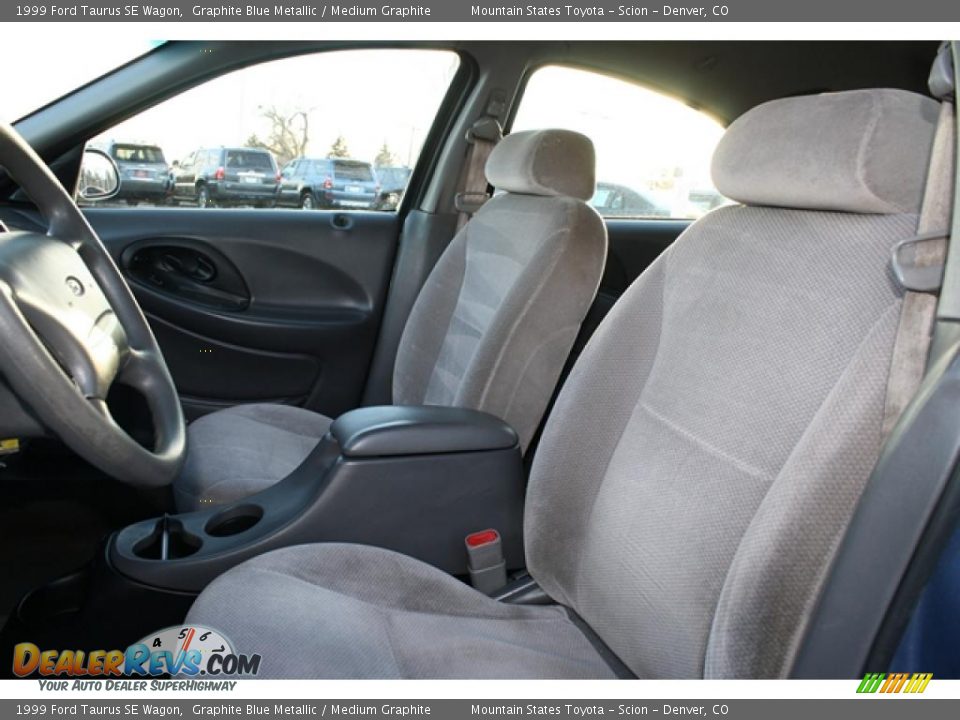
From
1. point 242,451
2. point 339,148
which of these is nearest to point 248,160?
point 339,148

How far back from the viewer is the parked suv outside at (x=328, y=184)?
2.57 metres

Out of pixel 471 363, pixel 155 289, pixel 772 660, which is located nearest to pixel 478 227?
pixel 471 363

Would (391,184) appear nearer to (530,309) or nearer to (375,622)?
(530,309)

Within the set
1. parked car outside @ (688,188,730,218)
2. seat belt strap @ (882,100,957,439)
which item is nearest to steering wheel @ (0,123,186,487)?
seat belt strap @ (882,100,957,439)

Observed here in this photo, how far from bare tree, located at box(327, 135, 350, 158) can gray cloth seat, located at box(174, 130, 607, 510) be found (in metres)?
0.52

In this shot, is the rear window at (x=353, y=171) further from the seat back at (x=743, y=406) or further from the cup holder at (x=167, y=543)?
the seat back at (x=743, y=406)

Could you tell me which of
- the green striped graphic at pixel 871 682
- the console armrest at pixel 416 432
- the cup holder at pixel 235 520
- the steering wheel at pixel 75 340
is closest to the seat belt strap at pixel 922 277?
the green striped graphic at pixel 871 682

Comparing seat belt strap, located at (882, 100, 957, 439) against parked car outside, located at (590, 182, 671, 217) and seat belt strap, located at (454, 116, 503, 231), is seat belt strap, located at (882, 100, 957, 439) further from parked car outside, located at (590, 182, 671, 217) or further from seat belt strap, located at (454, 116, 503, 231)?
parked car outside, located at (590, 182, 671, 217)

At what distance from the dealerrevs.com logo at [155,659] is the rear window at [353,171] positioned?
1.57 metres

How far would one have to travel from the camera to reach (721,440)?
107cm

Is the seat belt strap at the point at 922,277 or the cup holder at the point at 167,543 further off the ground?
the seat belt strap at the point at 922,277

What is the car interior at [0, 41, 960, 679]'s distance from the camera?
3.02ft

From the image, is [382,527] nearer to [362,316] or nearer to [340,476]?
[340,476]

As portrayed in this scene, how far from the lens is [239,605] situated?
120cm
